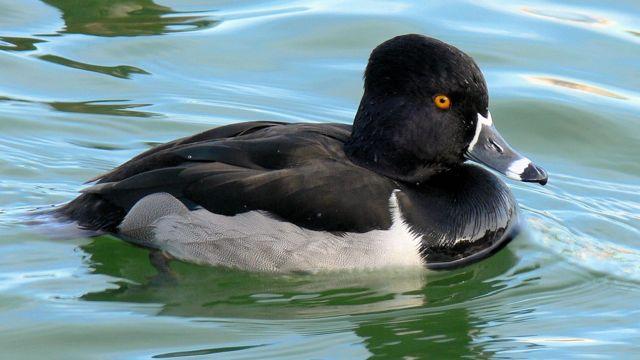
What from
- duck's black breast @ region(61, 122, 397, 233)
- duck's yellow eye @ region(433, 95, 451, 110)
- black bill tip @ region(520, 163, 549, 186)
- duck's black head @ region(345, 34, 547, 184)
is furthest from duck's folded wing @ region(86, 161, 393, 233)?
black bill tip @ region(520, 163, 549, 186)

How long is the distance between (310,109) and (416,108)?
2571 millimetres

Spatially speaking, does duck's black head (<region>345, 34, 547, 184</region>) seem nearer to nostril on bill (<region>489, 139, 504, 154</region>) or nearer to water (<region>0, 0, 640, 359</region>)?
nostril on bill (<region>489, 139, 504, 154</region>)

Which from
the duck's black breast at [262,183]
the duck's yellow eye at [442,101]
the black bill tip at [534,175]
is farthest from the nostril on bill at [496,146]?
the duck's black breast at [262,183]

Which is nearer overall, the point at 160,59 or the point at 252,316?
the point at 252,316

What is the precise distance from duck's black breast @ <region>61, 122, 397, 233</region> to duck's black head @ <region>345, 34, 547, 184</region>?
0.71ft

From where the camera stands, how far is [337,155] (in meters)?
7.04

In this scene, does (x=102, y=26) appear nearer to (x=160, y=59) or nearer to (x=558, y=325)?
(x=160, y=59)

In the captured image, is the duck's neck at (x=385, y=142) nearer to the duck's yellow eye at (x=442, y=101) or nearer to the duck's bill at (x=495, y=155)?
the duck's yellow eye at (x=442, y=101)

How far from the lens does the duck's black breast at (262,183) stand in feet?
22.1

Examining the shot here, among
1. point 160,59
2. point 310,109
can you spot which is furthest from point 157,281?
point 160,59

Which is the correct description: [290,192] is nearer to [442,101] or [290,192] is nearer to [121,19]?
[442,101]

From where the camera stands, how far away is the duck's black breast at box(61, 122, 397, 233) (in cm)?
673

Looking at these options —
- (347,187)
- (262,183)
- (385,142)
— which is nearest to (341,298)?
(347,187)

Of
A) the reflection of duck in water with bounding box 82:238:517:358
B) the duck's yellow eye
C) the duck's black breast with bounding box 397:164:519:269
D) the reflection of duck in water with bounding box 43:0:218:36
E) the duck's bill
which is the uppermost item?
the duck's yellow eye
